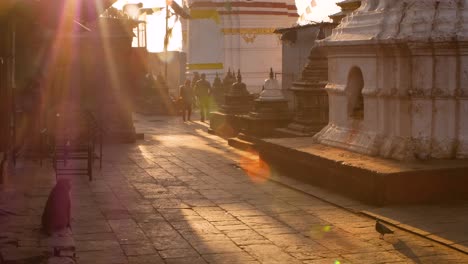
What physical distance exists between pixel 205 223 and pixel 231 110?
13604 millimetres

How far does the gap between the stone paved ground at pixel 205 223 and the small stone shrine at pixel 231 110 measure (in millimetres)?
7454

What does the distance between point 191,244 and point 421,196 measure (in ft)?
12.1

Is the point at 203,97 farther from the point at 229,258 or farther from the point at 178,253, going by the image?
the point at 229,258

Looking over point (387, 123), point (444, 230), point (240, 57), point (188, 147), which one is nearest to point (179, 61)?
point (240, 57)

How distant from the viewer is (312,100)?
18.4m

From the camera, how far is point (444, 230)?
964cm

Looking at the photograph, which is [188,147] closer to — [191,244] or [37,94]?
[37,94]

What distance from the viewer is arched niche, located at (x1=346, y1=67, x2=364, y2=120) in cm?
1391

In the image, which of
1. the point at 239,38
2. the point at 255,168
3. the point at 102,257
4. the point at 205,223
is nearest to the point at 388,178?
the point at 205,223

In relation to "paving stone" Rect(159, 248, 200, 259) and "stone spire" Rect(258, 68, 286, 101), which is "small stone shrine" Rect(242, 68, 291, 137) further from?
"paving stone" Rect(159, 248, 200, 259)

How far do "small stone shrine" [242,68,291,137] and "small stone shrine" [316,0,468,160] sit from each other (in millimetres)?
7354

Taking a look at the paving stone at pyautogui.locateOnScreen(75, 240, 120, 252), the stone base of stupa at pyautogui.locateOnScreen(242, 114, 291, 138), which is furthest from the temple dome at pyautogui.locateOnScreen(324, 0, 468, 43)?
the stone base of stupa at pyautogui.locateOnScreen(242, 114, 291, 138)

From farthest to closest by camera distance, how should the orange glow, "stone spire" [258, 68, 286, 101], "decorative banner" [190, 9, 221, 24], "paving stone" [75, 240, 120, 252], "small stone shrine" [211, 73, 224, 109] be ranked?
"decorative banner" [190, 9, 221, 24] → "small stone shrine" [211, 73, 224, 109] → "stone spire" [258, 68, 286, 101] → the orange glow → "paving stone" [75, 240, 120, 252]

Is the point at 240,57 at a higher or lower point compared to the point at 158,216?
higher
